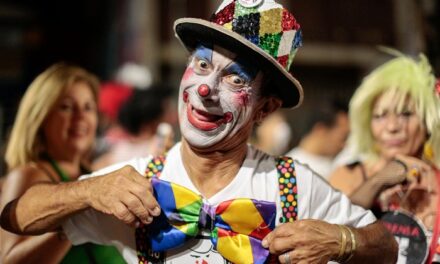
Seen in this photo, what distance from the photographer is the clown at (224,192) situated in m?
2.39

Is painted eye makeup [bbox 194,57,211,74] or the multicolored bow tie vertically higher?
painted eye makeup [bbox 194,57,211,74]

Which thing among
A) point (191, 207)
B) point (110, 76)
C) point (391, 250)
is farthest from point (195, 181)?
point (110, 76)

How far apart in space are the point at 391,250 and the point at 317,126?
121 inches

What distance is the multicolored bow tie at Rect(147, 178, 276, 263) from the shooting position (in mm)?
2463

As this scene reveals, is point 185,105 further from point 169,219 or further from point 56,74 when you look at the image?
point 56,74

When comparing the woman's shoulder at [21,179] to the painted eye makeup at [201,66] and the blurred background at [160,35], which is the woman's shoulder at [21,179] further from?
the blurred background at [160,35]

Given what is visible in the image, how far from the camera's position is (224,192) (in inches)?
102

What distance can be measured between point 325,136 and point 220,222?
3.15 meters

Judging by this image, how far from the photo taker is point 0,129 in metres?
5.21

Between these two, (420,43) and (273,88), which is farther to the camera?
(420,43)

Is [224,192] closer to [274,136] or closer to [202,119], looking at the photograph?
[202,119]

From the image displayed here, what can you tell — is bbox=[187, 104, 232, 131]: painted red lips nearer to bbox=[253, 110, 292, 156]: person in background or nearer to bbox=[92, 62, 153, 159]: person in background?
bbox=[92, 62, 153, 159]: person in background

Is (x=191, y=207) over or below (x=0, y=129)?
over

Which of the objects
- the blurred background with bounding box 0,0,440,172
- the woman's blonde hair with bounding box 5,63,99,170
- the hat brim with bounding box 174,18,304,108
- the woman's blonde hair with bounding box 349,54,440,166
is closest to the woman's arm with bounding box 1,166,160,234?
the hat brim with bounding box 174,18,304,108
